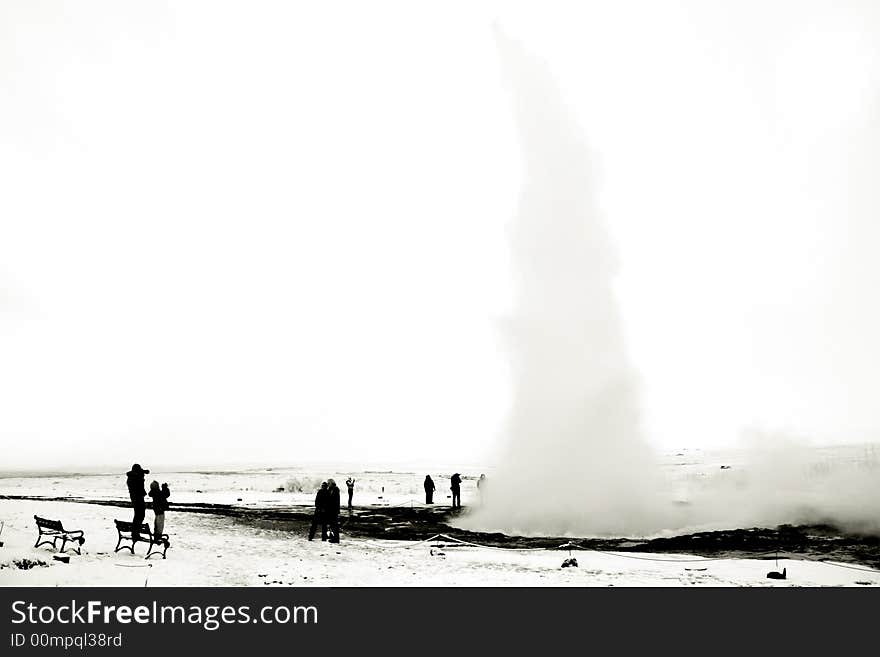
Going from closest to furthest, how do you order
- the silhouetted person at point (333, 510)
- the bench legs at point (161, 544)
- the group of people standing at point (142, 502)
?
1. the bench legs at point (161, 544)
2. the group of people standing at point (142, 502)
3. the silhouetted person at point (333, 510)

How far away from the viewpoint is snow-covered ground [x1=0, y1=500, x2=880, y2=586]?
12219mm

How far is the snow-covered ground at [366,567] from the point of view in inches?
481

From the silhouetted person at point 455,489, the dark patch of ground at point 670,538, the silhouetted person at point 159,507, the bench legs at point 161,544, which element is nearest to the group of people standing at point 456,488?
the silhouetted person at point 455,489

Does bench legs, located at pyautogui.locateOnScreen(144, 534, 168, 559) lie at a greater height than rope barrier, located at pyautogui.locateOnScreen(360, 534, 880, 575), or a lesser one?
greater

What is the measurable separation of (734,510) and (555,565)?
12960mm

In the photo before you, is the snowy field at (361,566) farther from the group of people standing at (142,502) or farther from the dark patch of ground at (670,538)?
the dark patch of ground at (670,538)

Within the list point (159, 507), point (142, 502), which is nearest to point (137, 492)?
point (142, 502)

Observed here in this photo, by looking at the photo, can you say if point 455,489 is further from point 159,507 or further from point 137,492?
point 159,507

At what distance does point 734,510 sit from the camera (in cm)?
2433

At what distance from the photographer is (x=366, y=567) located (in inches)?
554

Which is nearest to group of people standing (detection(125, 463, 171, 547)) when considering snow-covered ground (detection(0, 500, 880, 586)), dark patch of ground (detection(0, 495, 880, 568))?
snow-covered ground (detection(0, 500, 880, 586))

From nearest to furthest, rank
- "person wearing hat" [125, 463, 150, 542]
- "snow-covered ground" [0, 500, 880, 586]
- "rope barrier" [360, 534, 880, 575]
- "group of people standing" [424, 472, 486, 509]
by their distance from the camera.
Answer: "snow-covered ground" [0, 500, 880, 586] → "rope barrier" [360, 534, 880, 575] → "person wearing hat" [125, 463, 150, 542] → "group of people standing" [424, 472, 486, 509]

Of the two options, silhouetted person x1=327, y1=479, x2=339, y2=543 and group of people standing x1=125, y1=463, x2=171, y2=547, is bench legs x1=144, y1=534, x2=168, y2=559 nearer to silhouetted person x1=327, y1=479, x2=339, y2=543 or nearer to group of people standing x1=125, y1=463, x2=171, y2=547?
group of people standing x1=125, y1=463, x2=171, y2=547
